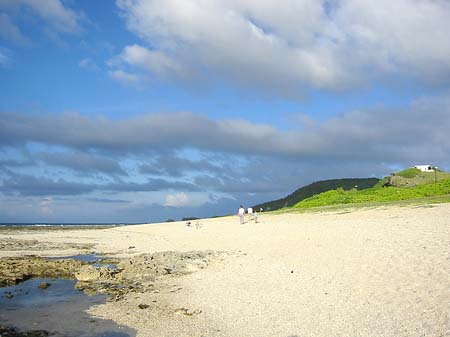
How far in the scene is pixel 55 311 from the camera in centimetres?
1253

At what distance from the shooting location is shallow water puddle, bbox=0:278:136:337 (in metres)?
10.5

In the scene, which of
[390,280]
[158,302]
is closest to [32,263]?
[158,302]

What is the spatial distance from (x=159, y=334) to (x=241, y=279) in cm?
585

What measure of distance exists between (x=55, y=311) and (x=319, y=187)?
114951 mm

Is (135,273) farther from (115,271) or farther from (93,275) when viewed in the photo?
(93,275)

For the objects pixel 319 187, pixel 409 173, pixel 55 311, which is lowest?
pixel 55 311

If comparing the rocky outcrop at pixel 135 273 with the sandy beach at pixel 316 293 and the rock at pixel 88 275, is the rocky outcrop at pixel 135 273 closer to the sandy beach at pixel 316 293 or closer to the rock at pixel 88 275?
the rock at pixel 88 275

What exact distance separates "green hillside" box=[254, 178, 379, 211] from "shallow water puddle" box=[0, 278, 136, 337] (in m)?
94.5

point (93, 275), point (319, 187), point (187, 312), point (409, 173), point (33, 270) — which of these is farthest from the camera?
point (319, 187)

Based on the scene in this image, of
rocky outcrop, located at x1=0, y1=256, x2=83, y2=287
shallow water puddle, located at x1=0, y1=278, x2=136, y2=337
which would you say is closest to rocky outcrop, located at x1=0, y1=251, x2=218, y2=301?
rocky outcrop, located at x1=0, y1=256, x2=83, y2=287

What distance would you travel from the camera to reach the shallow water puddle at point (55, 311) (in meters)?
10.5

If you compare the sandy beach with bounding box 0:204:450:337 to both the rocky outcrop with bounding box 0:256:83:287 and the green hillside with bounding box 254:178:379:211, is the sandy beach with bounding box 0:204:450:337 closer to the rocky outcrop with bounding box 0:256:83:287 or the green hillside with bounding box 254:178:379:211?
the rocky outcrop with bounding box 0:256:83:287

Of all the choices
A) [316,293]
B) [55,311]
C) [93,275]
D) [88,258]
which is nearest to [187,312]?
[316,293]

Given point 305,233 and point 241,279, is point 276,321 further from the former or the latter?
point 305,233
